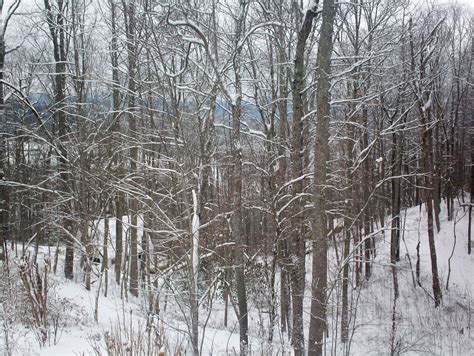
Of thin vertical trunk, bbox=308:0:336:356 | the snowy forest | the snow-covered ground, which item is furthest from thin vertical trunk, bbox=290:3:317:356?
thin vertical trunk, bbox=308:0:336:356

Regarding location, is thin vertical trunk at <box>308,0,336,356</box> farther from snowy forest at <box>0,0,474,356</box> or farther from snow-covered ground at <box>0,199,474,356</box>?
snow-covered ground at <box>0,199,474,356</box>

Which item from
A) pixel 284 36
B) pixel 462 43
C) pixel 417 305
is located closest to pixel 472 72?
pixel 462 43

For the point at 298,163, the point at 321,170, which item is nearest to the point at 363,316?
the point at 298,163

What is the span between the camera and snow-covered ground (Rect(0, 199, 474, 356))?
8.38 m

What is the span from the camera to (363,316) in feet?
47.3

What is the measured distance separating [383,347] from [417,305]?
13.3 ft

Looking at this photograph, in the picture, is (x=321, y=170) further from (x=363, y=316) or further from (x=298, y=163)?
(x=363, y=316)

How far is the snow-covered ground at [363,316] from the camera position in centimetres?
838

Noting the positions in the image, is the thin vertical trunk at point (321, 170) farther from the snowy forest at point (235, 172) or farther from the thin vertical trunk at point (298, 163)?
the thin vertical trunk at point (298, 163)

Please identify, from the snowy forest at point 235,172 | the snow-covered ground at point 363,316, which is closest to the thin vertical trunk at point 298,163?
the snowy forest at point 235,172

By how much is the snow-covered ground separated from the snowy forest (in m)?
0.10

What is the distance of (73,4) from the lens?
15.4m

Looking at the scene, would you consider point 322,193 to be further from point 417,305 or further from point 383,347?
point 417,305

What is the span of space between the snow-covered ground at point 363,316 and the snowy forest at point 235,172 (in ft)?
0.32
